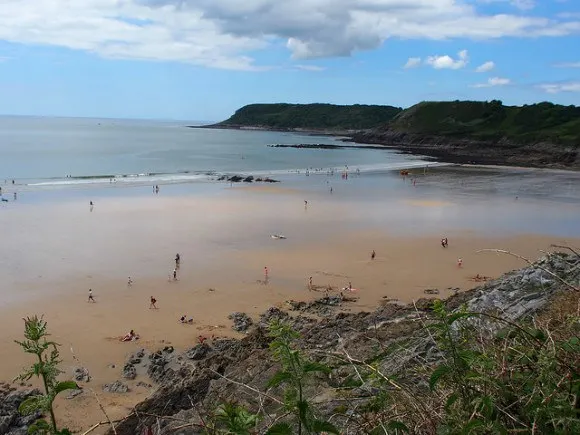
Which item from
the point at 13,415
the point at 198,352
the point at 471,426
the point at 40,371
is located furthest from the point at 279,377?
the point at 198,352

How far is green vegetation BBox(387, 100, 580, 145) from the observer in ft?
314

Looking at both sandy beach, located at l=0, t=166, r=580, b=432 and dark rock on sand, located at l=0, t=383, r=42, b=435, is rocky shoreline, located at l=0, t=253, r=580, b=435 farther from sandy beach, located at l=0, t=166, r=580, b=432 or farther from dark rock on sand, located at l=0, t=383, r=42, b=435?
sandy beach, located at l=0, t=166, r=580, b=432

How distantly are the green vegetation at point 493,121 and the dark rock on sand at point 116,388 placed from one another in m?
87.7

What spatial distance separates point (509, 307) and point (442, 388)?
5.97 m

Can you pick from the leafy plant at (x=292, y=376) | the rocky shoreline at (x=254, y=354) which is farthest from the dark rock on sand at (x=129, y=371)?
the leafy plant at (x=292, y=376)

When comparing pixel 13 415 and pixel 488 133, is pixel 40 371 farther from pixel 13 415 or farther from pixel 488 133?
pixel 488 133

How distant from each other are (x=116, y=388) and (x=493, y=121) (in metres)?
117

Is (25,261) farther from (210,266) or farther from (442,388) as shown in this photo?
(442,388)

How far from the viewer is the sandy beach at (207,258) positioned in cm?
1628

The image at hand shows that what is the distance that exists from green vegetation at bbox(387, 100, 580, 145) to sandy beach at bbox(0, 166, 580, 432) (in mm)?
60434

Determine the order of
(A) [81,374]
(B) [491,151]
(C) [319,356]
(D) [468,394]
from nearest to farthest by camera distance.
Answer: (D) [468,394] < (C) [319,356] < (A) [81,374] < (B) [491,151]

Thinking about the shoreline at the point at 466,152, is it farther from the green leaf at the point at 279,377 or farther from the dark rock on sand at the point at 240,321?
the green leaf at the point at 279,377

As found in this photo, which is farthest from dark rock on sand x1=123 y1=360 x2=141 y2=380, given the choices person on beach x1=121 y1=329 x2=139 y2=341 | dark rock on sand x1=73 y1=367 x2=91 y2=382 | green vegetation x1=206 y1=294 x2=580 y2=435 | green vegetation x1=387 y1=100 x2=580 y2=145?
green vegetation x1=387 y1=100 x2=580 y2=145

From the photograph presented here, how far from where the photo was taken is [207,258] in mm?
24641
